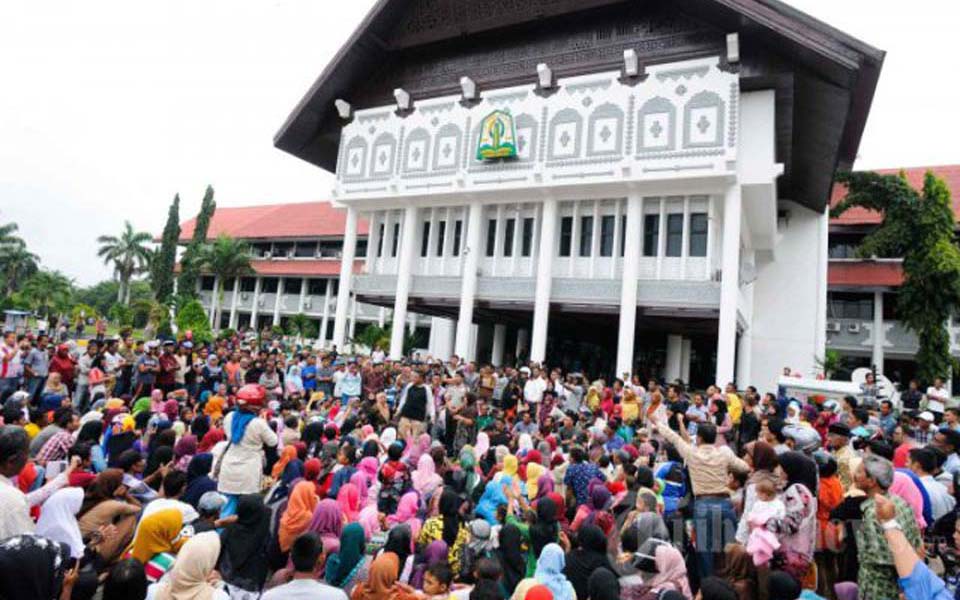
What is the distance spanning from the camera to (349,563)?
4.30 metres

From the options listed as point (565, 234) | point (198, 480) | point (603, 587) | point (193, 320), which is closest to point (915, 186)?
point (565, 234)

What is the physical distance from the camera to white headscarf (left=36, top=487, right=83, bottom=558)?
3.66 meters

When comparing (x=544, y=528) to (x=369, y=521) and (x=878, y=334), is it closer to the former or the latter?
(x=369, y=521)

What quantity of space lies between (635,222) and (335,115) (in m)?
13.5

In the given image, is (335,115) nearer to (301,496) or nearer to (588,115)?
(588,115)

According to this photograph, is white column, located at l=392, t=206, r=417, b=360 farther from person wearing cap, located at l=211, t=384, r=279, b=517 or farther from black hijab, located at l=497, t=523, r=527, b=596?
black hijab, located at l=497, t=523, r=527, b=596

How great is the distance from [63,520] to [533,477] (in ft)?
13.1

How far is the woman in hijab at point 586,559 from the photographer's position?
3998 millimetres

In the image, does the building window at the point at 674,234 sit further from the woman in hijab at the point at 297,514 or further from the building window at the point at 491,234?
the woman in hijab at the point at 297,514

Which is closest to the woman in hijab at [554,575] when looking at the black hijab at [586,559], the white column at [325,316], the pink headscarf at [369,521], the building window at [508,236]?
the black hijab at [586,559]

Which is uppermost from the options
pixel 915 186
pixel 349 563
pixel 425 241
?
pixel 915 186

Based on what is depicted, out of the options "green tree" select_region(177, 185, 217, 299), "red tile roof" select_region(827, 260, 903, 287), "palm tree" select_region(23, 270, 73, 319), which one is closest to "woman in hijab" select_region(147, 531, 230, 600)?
"red tile roof" select_region(827, 260, 903, 287)

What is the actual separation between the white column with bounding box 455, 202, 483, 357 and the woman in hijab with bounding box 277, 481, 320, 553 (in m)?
14.3

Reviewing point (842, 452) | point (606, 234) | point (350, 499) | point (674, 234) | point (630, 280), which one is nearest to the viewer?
point (350, 499)
